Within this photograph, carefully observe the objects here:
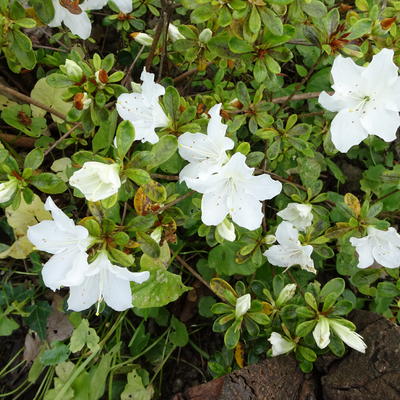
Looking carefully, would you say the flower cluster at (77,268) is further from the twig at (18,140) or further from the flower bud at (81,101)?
the twig at (18,140)

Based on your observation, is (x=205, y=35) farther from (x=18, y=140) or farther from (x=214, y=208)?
(x=18, y=140)

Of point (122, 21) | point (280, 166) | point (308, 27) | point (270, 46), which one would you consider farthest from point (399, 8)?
point (122, 21)

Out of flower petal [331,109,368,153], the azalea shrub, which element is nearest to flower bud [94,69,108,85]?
the azalea shrub

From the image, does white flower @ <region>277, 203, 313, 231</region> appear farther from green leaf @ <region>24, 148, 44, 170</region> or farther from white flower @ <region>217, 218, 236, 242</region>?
green leaf @ <region>24, 148, 44, 170</region>

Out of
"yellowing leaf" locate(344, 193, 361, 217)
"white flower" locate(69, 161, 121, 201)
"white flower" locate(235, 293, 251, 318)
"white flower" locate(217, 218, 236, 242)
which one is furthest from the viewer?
"yellowing leaf" locate(344, 193, 361, 217)

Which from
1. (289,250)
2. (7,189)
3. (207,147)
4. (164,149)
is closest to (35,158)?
(7,189)

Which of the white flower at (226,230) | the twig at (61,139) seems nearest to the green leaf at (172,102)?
the white flower at (226,230)
